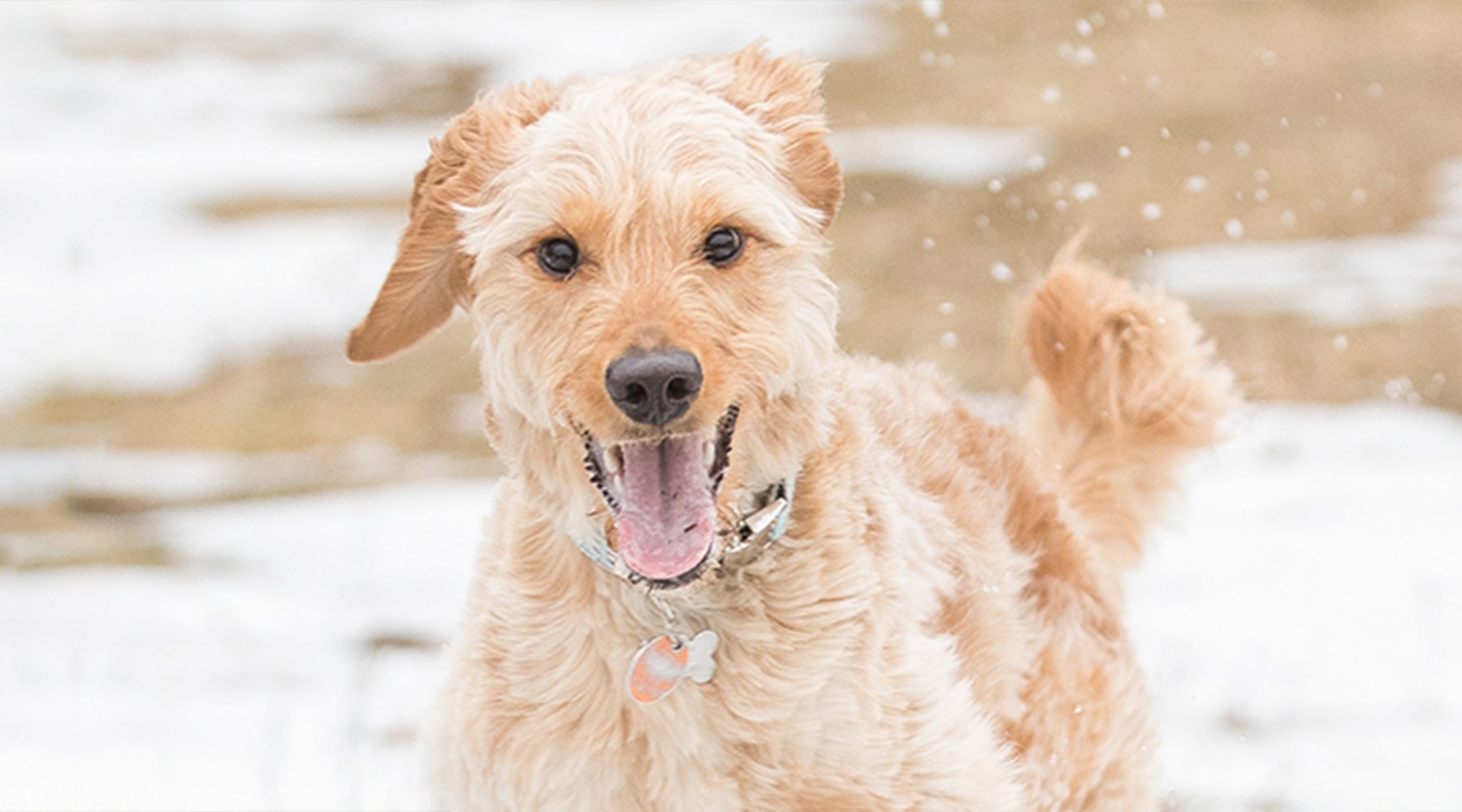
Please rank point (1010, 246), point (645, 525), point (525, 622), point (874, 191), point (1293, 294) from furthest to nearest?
point (874, 191)
point (1010, 246)
point (1293, 294)
point (525, 622)
point (645, 525)

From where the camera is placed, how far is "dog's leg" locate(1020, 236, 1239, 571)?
15.5 feet

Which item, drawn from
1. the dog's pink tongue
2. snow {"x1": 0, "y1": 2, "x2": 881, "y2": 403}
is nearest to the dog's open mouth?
the dog's pink tongue

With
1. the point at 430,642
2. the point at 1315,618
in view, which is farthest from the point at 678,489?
the point at 1315,618

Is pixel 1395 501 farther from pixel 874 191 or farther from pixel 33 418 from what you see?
pixel 33 418

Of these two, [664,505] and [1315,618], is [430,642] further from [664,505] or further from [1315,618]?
[664,505]

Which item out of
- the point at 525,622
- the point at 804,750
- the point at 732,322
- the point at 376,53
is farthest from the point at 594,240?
the point at 376,53

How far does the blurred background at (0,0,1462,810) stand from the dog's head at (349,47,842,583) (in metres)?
1.82

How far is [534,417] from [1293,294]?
9524 mm

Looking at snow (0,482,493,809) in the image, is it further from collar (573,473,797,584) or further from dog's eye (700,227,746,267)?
dog's eye (700,227,746,267)

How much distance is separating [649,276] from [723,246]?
7.1 inches

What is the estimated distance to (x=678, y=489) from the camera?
3.29 m

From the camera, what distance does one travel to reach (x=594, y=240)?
333cm

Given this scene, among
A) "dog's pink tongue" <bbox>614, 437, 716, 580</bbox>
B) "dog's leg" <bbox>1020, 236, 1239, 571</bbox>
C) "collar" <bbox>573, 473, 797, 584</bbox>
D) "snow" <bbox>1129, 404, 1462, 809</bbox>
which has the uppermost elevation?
"dog's pink tongue" <bbox>614, 437, 716, 580</bbox>

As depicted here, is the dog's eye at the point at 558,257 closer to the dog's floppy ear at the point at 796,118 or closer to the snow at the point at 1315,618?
the dog's floppy ear at the point at 796,118
